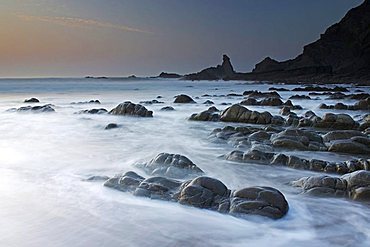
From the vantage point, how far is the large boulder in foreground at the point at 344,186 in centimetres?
452

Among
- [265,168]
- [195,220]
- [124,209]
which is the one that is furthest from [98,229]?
[265,168]

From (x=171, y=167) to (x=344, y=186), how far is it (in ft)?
8.03

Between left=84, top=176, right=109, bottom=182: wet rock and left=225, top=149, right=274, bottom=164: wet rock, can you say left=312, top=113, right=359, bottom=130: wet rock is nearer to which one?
left=225, top=149, right=274, bottom=164: wet rock

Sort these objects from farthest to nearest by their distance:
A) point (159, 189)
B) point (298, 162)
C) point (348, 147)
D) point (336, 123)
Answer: point (336, 123) < point (348, 147) < point (298, 162) < point (159, 189)

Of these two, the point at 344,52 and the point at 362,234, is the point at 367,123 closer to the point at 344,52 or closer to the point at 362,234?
the point at 362,234

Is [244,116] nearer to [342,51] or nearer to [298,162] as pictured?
[298,162]

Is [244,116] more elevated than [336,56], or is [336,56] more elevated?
[336,56]

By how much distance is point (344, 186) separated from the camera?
4.73 m

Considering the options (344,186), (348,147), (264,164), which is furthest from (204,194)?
(348,147)

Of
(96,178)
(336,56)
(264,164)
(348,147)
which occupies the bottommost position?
(96,178)

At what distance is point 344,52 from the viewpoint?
8769 cm

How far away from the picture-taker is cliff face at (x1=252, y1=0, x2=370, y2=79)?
74.9 meters

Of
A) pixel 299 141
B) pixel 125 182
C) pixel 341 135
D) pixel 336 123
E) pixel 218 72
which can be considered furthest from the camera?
pixel 218 72

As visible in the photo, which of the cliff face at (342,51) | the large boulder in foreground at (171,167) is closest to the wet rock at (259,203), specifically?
the large boulder in foreground at (171,167)
